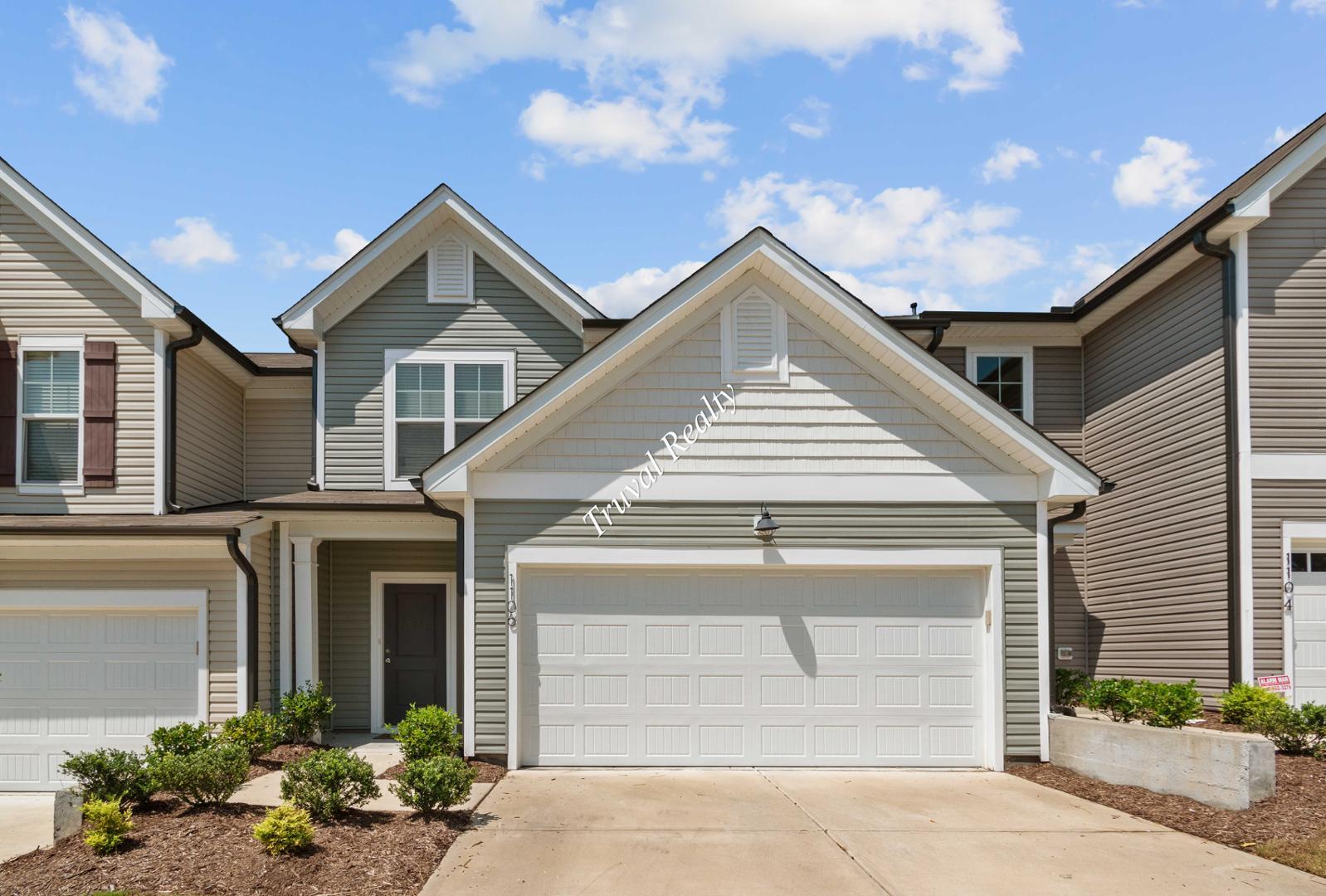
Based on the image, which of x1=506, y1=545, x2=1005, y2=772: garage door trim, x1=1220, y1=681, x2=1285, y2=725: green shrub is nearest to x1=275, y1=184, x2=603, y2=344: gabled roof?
x1=506, y1=545, x2=1005, y2=772: garage door trim

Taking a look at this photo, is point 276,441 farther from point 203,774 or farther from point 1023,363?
point 1023,363

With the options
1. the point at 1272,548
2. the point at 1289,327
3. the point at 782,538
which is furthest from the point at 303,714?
the point at 1289,327

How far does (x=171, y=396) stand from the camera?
12805 millimetres

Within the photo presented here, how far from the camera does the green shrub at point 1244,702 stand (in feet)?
34.6

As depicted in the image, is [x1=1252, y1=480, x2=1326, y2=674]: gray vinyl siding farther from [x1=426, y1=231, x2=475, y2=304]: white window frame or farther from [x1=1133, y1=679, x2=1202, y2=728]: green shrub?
[x1=426, y1=231, x2=475, y2=304]: white window frame

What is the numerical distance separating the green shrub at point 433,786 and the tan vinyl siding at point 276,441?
762 cm

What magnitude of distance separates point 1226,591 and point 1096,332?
15.7 ft

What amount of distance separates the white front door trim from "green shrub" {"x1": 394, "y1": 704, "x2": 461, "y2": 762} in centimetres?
433

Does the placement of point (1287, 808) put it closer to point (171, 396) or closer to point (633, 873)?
point (633, 873)

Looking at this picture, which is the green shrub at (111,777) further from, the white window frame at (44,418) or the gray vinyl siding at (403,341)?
the gray vinyl siding at (403,341)

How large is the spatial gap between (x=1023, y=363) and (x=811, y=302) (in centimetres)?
613

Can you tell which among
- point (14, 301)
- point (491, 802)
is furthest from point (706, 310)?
point (14, 301)

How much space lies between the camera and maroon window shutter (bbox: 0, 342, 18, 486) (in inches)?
491

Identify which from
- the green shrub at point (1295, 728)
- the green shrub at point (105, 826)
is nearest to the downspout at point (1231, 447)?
the green shrub at point (1295, 728)
